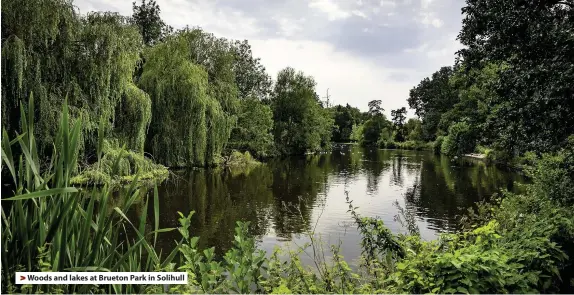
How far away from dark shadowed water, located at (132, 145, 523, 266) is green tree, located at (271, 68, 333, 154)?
16.4 m

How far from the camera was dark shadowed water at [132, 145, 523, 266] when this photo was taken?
985 centimetres

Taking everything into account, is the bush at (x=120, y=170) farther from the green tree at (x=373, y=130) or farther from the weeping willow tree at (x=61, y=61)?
the green tree at (x=373, y=130)

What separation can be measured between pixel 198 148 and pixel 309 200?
8.86 m

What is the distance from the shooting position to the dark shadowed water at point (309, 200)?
32.3 feet

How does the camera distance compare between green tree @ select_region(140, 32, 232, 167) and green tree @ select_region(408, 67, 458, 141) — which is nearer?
green tree @ select_region(140, 32, 232, 167)

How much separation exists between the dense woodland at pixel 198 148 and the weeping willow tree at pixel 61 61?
0.04 metres

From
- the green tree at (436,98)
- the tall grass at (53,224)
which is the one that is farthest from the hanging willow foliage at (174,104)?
the green tree at (436,98)

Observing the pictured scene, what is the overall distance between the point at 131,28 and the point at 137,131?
4128mm

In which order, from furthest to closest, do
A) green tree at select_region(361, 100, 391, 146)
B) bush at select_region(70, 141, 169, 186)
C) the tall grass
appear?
green tree at select_region(361, 100, 391, 146), bush at select_region(70, 141, 169, 186), the tall grass

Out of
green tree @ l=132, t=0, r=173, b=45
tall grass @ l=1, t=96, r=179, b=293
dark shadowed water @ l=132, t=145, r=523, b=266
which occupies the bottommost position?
dark shadowed water @ l=132, t=145, r=523, b=266

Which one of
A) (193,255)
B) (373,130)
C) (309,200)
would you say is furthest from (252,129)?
(373,130)

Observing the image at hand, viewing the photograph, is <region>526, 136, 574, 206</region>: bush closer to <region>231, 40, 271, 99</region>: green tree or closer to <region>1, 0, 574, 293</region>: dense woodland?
<region>1, 0, 574, 293</region>: dense woodland

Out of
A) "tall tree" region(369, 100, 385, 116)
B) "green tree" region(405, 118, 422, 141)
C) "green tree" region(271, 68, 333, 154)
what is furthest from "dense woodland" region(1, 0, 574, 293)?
"tall tree" region(369, 100, 385, 116)

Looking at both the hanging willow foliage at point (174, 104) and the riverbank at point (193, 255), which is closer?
the riverbank at point (193, 255)
